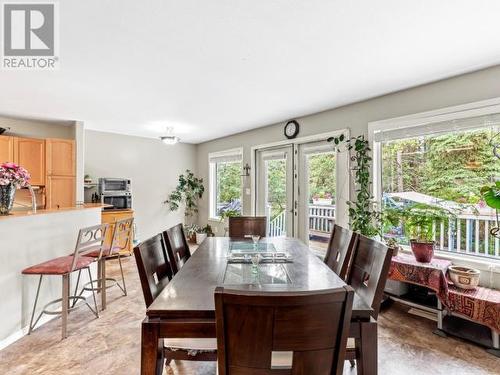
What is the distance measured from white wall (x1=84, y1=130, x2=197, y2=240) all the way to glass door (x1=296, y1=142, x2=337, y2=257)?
3.25 metres

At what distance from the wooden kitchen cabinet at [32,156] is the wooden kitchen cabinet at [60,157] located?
10 cm

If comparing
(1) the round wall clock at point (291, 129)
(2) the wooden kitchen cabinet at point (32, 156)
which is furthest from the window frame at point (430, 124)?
(2) the wooden kitchen cabinet at point (32, 156)

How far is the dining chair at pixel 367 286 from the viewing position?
1.22 meters

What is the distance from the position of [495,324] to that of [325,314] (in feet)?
7.11

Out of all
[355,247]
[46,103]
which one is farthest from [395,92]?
[46,103]

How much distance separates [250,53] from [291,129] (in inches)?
89.9

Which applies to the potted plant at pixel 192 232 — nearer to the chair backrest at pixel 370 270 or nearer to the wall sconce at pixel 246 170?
the wall sconce at pixel 246 170

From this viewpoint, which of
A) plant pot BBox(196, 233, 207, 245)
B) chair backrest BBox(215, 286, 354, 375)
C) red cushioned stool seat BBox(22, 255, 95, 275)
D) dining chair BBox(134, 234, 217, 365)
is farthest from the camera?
plant pot BBox(196, 233, 207, 245)

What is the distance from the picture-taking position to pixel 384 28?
1.92m

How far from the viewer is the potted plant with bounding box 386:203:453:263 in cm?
266

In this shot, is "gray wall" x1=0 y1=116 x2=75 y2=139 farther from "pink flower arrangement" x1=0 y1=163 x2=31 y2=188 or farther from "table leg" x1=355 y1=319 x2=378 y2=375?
"table leg" x1=355 y1=319 x2=378 y2=375

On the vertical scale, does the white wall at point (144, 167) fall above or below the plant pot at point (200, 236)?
above

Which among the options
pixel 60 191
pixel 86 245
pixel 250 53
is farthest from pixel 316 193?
pixel 60 191

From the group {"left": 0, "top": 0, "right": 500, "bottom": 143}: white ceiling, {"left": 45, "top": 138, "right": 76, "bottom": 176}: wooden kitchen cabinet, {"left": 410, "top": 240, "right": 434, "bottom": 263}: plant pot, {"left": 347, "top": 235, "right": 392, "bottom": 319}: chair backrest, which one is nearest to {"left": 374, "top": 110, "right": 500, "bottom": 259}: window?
{"left": 410, "top": 240, "right": 434, "bottom": 263}: plant pot
